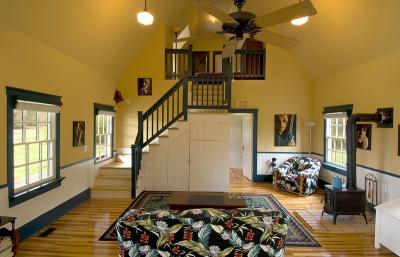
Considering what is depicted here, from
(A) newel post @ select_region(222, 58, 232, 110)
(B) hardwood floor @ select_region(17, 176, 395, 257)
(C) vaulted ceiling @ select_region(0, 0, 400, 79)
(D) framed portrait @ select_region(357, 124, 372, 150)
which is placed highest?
(C) vaulted ceiling @ select_region(0, 0, 400, 79)

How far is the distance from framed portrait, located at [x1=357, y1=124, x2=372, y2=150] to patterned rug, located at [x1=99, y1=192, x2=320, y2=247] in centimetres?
207

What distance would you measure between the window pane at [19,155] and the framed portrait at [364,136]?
6.17m

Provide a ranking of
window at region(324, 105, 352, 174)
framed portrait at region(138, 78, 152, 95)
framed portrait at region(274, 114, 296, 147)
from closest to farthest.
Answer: window at region(324, 105, 352, 174)
framed portrait at region(138, 78, 152, 95)
framed portrait at region(274, 114, 296, 147)

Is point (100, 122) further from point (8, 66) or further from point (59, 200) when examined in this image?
point (8, 66)

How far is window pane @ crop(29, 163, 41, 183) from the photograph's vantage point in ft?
14.4

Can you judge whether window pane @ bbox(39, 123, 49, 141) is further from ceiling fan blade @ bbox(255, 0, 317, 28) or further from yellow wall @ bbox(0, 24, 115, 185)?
ceiling fan blade @ bbox(255, 0, 317, 28)

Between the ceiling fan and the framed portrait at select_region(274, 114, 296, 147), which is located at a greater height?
the ceiling fan

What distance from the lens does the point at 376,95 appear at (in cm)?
522

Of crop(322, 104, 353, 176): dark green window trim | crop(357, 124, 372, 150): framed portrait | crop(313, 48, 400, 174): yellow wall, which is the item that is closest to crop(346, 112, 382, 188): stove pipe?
crop(313, 48, 400, 174): yellow wall

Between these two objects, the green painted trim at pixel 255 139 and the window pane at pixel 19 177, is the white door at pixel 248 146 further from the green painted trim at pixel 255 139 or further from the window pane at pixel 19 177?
the window pane at pixel 19 177

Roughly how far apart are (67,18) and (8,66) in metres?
1.29

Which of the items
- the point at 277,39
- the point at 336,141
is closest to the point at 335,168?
the point at 336,141

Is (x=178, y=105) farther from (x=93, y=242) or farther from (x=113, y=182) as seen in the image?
(x=93, y=242)

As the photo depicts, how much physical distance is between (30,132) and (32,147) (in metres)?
0.25
